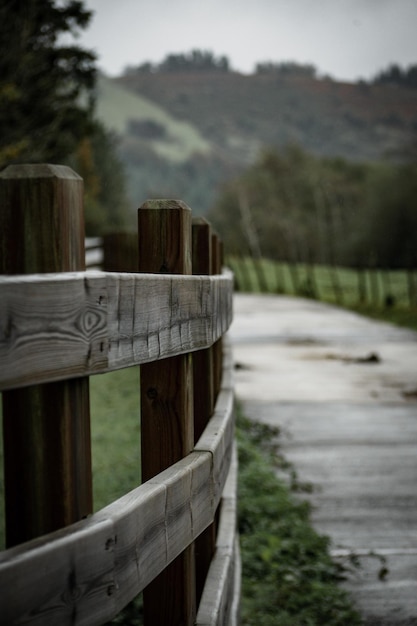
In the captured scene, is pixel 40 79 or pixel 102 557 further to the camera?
pixel 40 79

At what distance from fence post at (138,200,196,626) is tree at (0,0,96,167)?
525 inches

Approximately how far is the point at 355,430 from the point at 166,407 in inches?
195

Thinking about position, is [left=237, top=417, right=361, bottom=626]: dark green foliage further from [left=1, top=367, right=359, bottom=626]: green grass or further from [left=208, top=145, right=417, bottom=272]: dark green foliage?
[left=208, top=145, right=417, bottom=272]: dark green foliage

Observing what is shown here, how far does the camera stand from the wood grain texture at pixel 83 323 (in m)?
1.25

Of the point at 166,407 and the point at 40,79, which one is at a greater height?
the point at 40,79

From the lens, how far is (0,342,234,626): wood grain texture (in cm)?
125

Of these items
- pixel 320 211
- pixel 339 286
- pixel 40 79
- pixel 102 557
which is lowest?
pixel 339 286

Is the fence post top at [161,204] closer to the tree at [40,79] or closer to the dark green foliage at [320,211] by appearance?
the tree at [40,79]

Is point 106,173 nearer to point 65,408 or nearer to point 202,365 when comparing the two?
point 202,365

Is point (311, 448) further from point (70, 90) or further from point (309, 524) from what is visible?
point (70, 90)

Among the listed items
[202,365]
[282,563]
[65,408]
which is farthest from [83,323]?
[282,563]

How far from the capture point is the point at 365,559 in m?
4.09

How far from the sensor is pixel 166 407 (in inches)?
83.7

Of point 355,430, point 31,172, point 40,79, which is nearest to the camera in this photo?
point 31,172
